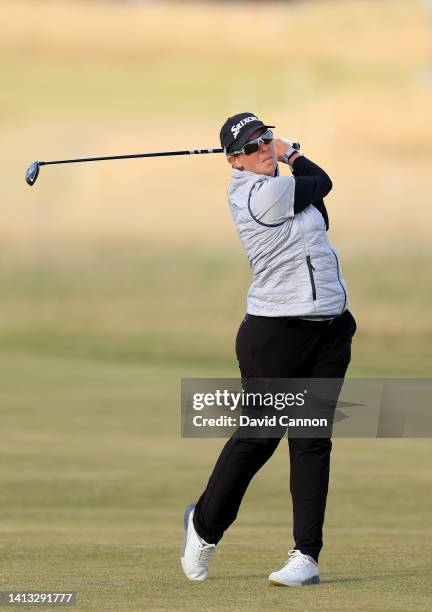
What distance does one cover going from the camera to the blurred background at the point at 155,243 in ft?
31.5

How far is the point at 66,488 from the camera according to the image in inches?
393

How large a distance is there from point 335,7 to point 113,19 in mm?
10974

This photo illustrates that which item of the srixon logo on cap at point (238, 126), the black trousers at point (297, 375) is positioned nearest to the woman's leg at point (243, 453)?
the black trousers at point (297, 375)

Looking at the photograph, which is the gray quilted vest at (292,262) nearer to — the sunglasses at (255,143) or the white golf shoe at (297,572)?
the sunglasses at (255,143)

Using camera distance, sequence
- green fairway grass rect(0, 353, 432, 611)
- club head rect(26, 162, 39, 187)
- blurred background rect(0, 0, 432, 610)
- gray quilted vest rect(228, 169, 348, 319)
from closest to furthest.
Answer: green fairway grass rect(0, 353, 432, 611)
gray quilted vest rect(228, 169, 348, 319)
club head rect(26, 162, 39, 187)
blurred background rect(0, 0, 432, 610)

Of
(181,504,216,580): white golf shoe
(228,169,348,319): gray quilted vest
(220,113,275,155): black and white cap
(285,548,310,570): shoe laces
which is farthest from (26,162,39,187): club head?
(285,548,310,570): shoe laces

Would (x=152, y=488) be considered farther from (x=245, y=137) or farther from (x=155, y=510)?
(x=245, y=137)

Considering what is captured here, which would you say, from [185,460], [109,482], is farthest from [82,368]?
[109,482]

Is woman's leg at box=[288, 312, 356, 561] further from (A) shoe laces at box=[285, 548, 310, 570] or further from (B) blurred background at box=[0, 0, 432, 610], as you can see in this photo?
(B) blurred background at box=[0, 0, 432, 610]

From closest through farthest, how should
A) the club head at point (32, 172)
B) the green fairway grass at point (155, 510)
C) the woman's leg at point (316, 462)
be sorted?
the green fairway grass at point (155, 510) → the woman's leg at point (316, 462) → the club head at point (32, 172)

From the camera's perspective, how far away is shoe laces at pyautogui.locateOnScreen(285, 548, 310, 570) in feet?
18.6

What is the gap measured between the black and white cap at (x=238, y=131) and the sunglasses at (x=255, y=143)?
15 millimetres

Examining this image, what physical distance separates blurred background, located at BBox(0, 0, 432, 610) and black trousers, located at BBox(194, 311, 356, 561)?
0.53 metres

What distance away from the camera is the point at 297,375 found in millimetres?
5863
